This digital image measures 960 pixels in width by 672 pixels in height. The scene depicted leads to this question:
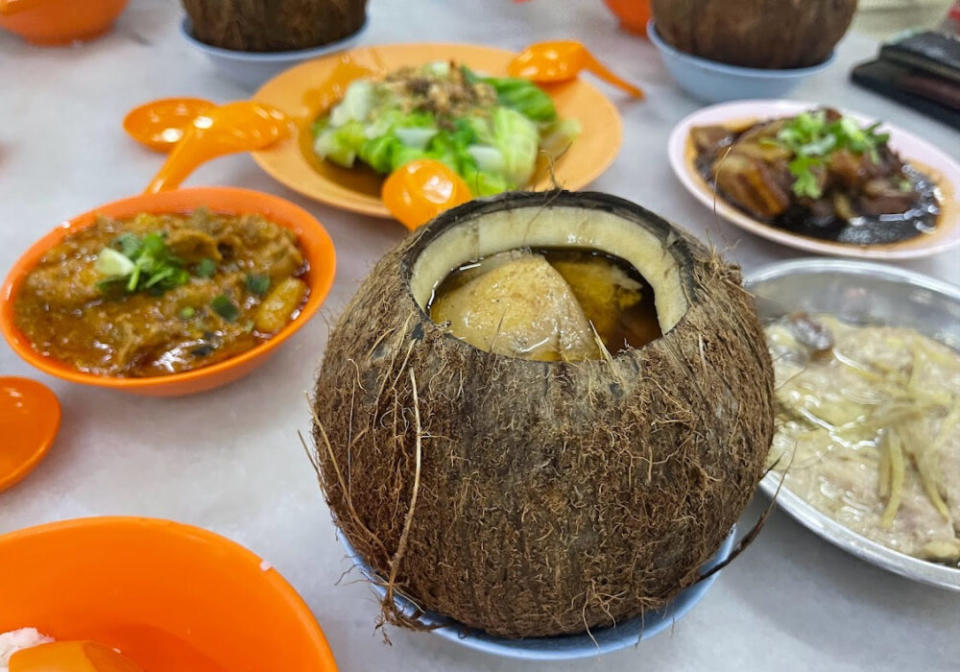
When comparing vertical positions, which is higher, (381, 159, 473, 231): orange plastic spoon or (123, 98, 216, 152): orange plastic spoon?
(381, 159, 473, 231): orange plastic spoon

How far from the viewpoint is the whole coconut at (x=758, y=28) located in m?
1.69

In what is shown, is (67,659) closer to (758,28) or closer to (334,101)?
(334,101)

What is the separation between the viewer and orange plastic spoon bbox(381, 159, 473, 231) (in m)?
1.22

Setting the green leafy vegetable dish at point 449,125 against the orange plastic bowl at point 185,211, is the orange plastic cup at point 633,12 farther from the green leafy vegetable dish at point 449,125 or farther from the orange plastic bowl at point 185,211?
the orange plastic bowl at point 185,211

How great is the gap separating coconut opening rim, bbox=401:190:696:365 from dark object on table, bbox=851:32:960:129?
5.25 ft

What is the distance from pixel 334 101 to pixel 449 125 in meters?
0.37

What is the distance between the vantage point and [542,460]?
0.61 metres

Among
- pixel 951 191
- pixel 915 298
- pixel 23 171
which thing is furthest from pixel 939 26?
pixel 23 171

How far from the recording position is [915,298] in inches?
49.9

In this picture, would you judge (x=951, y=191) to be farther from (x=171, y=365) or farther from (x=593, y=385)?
(x=171, y=365)

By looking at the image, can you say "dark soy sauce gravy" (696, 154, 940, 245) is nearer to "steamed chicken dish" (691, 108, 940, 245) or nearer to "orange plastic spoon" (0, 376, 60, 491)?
"steamed chicken dish" (691, 108, 940, 245)

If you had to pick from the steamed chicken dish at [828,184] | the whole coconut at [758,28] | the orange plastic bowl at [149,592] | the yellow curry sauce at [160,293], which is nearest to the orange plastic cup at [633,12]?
the whole coconut at [758,28]

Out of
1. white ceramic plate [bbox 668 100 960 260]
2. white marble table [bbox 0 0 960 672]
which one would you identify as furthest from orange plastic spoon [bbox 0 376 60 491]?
white ceramic plate [bbox 668 100 960 260]

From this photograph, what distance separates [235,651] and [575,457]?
1.57ft
